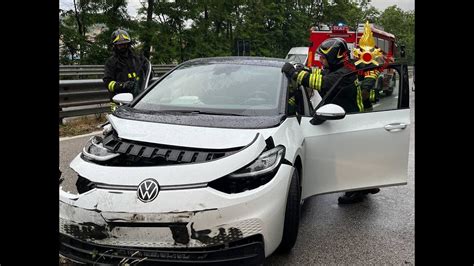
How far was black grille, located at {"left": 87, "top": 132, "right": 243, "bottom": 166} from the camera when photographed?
2.83 metres

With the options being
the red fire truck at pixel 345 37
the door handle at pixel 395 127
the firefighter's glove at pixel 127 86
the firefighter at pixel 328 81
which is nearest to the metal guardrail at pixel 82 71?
the red fire truck at pixel 345 37

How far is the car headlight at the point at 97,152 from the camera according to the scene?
9.78ft

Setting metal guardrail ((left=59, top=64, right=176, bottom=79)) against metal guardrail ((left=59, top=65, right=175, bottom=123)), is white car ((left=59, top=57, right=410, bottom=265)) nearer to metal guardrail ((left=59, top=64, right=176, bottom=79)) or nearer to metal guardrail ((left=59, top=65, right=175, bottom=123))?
metal guardrail ((left=59, top=65, right=175, bottom=123))

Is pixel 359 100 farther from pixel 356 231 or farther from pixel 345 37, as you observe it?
pixel 345 37

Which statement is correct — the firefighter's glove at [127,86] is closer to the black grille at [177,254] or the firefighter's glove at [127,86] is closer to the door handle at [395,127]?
the black grille at [177,254]

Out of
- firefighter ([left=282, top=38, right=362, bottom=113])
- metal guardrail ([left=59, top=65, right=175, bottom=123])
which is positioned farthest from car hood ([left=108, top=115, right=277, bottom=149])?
metal guardrail ([left=59, top=65, right=175, bottom=123])

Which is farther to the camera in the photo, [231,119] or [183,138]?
[231,119]

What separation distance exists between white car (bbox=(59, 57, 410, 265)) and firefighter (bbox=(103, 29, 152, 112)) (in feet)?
6.22

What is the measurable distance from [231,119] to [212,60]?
1.44 metres

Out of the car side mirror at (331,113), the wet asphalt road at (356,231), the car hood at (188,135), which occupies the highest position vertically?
the car side mirror at (331,113)

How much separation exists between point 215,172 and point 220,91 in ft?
4.70

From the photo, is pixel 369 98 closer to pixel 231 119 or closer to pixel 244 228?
pixel 231 119
